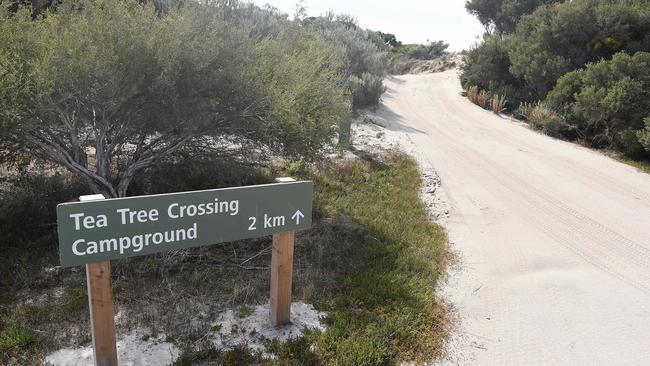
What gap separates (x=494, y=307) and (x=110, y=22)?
5.14 m

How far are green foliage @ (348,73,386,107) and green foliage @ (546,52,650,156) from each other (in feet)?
20.1

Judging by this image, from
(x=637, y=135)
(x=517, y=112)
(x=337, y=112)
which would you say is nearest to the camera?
(x=337, y=112)

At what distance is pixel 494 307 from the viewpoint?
4719mm

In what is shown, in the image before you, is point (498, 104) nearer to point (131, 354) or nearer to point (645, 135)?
point (645, 135)

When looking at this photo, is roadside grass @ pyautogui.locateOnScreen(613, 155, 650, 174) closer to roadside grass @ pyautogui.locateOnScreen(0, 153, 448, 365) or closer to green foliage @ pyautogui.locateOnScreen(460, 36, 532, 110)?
roadside grass @ pyautogui.locateOnScreen(0, 153, 448, 365)

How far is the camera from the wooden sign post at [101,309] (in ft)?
9.90

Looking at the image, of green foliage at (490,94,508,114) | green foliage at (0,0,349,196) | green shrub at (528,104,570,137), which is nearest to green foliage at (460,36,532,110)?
green foliage at (490,94,508,114)

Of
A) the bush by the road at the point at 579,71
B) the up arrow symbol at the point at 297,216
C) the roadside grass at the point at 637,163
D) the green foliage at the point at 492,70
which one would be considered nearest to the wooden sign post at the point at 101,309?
the up arrow symbol at the point at 297,216

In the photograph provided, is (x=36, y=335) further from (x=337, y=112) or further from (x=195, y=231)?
(x=337, y=112)

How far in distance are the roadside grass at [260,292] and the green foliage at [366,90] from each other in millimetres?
9452

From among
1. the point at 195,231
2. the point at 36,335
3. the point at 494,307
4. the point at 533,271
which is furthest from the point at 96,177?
the point at 533,271

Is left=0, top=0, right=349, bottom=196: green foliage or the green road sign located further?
left=0, top=0, right=349, bottom=196: green foliage

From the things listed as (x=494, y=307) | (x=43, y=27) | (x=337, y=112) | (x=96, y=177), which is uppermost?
(x=43, y=27)

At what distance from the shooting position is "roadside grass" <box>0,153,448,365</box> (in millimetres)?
3688
